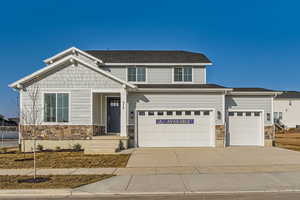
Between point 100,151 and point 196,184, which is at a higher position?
point 196,184

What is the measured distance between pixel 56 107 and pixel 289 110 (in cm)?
4202

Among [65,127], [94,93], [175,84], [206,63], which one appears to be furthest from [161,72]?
[65,127]

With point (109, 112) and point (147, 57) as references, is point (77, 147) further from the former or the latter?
point (147, 57)

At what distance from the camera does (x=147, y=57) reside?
21.2 m

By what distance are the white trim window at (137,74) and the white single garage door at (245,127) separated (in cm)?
678

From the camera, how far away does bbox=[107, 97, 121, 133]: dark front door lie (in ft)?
60.2

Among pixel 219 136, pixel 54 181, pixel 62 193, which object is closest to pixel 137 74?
pixel 219 136

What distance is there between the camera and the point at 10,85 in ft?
52.8

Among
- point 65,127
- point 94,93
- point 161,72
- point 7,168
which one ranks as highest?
point 161,72

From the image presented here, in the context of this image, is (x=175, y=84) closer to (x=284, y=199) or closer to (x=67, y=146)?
(x=67, y=146)

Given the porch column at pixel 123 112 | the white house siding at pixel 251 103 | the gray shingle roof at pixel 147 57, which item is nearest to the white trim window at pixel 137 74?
the gray shingle roof at pixel 147 57

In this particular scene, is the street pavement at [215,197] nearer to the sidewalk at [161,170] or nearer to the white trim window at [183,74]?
the sidewalk at [161,170]

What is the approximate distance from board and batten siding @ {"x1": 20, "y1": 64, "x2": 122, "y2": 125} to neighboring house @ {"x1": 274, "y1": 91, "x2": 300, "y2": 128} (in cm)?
3776

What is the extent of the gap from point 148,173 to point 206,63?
12.6 m
